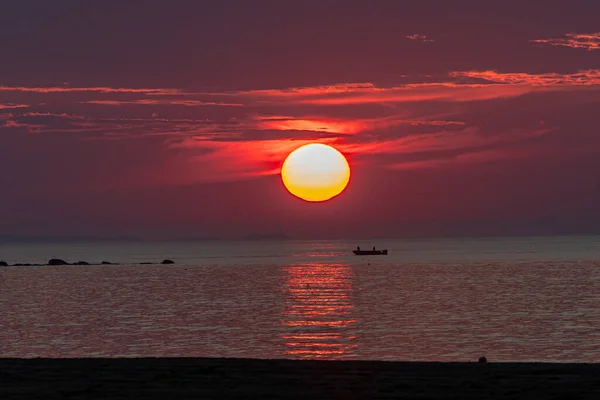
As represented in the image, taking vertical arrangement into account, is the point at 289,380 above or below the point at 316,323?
below

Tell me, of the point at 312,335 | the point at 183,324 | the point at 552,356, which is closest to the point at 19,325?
the point at 183,324

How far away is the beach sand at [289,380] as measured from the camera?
16.5 meters

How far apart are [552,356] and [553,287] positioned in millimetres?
79505

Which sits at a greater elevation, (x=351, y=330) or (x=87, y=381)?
A: (x=351, y=330)

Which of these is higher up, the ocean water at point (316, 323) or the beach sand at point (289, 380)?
the ocean water at point (316, 323)

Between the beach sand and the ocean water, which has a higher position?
the ocean water

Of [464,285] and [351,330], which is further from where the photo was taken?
[464,285]

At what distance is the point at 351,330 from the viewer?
62.9 m

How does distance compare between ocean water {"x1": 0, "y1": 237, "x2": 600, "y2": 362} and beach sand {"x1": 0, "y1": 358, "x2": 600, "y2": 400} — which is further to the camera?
ocean water {"x1": 0, "y1": 237, "x2": 600, "y2": 362}

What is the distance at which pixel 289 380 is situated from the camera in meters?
18.5

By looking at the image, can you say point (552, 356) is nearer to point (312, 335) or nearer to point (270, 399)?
point (312, 335)

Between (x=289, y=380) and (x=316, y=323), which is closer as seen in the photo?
(x=289, y=380)

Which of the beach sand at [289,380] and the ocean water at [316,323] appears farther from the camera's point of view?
the ocean water at [316,323]

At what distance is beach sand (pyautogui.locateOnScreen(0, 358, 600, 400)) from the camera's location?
16484 mm
